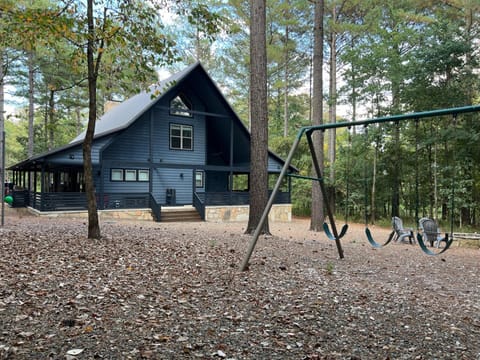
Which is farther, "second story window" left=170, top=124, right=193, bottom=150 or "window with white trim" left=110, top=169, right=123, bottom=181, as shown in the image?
"second story window" left=170, top=124, right=193, bottom=150

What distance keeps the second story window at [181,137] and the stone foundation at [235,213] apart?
13.5ft

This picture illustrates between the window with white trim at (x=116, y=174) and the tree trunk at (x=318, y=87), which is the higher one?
the tree trunk at (x=318, y=87)

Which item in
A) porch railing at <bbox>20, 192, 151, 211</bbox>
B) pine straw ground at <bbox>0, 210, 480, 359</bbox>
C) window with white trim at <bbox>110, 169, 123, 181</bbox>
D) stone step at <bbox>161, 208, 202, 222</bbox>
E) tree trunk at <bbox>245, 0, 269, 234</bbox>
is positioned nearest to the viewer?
pine straw ground at <bbox>0, 210, 480, 359</bbox>

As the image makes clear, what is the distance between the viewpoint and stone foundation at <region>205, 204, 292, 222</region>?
16.8 m

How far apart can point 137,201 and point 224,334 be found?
517 inches

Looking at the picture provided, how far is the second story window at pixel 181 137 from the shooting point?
18.5 metres

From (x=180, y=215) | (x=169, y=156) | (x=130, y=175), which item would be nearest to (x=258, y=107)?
(x=180, y=215)

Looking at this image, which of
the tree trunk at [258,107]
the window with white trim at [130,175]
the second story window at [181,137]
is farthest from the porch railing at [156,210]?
the tree trunk at [258,107]

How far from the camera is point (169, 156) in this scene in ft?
60.3

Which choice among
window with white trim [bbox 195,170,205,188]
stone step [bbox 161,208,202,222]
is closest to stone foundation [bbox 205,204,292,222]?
stone step [bbox 161,208,202,222]

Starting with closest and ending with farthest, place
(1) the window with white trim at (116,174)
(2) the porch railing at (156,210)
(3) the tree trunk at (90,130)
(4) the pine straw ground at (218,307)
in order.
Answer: (4) the pine straw ground at (218,307) < (3) the tree trunk at (90,130) < (2) the porch railing at (156,210) < (1) the window with white trim at (116,174)

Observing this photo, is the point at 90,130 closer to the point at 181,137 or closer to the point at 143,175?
the point at 143,175

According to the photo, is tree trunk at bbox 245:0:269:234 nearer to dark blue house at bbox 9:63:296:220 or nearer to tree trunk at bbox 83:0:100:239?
tree trunk at bbox 83:0:100:239

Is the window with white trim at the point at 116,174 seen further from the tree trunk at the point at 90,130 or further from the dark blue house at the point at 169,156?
the tree trunk at the point at 90,130
